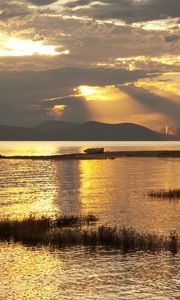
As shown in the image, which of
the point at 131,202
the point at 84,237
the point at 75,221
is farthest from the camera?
the point at 131,202

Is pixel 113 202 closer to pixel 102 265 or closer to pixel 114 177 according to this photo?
pixel 102 265

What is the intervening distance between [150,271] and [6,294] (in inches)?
360

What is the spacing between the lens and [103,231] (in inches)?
1539

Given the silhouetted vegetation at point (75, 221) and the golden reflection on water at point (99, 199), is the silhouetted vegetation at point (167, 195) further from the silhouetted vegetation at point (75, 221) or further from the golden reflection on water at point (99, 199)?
the silhouetted vegetation at point (75, 221)

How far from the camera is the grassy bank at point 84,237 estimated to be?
120 feet

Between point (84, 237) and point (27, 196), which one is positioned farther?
point (27, 196)

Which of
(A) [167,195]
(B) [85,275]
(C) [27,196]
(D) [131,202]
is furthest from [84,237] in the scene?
(C) [27,196]

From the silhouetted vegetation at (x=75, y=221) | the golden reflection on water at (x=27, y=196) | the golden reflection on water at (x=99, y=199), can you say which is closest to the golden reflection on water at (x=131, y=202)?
the golden reflection on water at (x=99, y=199)

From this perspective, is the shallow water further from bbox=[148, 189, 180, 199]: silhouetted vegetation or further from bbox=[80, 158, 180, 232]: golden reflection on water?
bbox=[148, 189, 180, 199]: silhouetted vegetation

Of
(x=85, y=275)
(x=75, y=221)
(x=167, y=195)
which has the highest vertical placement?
(x=167, y=195)

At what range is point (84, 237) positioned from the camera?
38.6 m

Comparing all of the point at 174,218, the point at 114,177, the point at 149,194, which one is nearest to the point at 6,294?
the point at 174,218

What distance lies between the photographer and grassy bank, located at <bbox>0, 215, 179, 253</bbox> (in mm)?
36562

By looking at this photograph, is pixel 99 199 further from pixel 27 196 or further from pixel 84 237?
pixel 84 237
